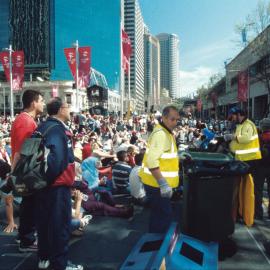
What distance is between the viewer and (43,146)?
11.2ft

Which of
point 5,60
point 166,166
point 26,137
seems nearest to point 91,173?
point 26,137

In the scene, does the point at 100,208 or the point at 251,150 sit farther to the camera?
the point at 100,208

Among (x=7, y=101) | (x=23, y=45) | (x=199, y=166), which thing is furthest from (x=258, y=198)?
(x=23, y=45)

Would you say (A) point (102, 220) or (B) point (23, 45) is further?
(B) point (23, 45)

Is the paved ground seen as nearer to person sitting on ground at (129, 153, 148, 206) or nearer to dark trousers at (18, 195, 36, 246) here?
dark trousers at (18, 195, 36, 246)

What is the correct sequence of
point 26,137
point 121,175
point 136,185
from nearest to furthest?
point 26,137 → point 136,185 → point 121,175

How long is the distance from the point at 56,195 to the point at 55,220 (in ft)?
0.78

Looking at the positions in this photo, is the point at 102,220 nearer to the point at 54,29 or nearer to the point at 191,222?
the point at 191,222

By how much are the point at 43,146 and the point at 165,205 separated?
1454 millimetres

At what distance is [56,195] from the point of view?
3498mm

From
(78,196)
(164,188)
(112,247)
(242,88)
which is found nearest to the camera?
(164,188)

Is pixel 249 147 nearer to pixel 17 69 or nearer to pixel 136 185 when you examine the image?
pixel 136 185

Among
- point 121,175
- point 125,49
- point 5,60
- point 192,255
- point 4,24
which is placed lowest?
point 192,255

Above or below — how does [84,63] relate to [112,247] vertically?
above
